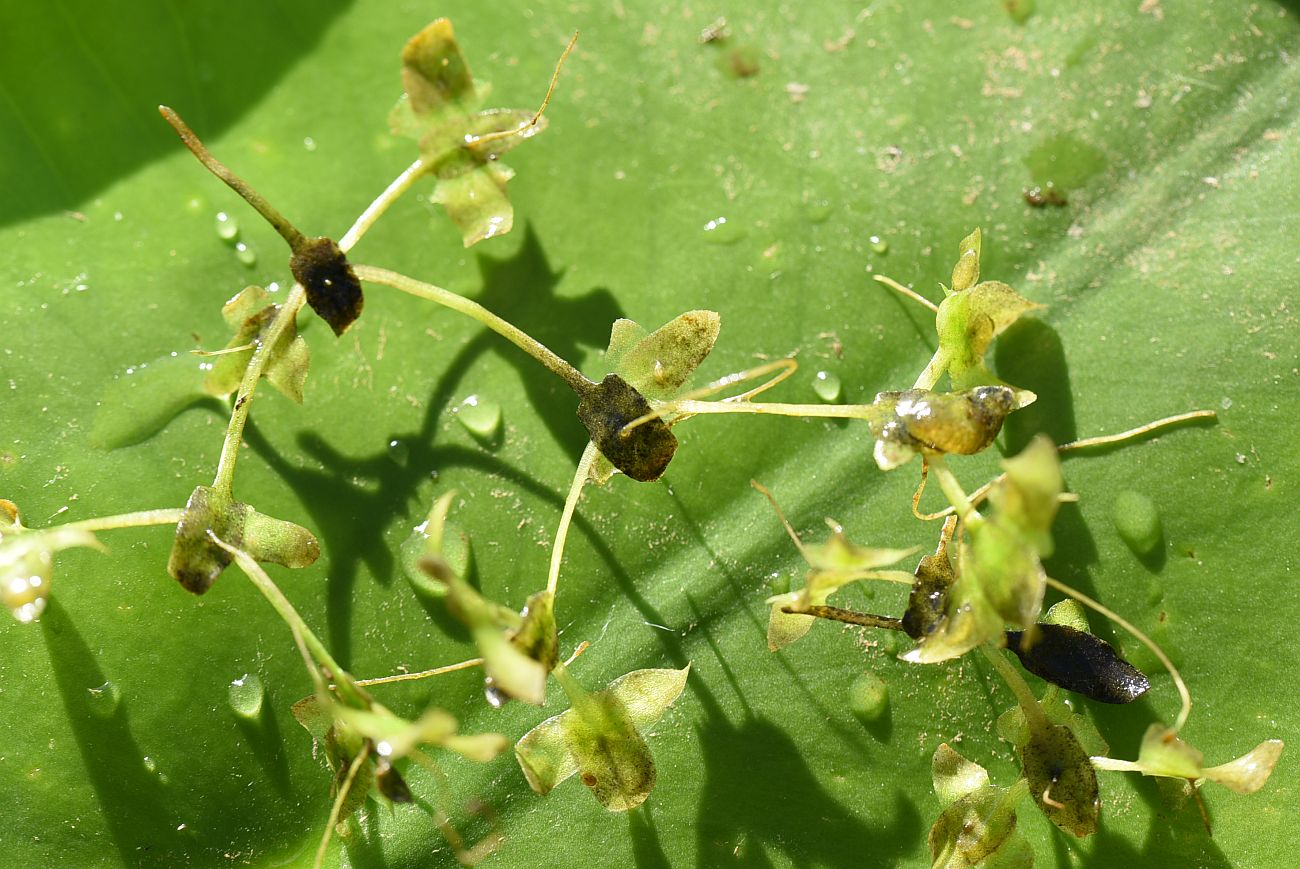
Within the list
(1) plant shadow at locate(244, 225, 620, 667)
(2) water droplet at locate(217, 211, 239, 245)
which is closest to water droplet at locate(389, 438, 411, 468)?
(1) plant shadow at locate(244, 225, 620, 667)

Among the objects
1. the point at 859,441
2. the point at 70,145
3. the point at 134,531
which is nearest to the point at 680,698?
the point at 859,441

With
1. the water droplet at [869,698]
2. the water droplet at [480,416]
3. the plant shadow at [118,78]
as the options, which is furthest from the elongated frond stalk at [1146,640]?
the plant shadow at [118,78]

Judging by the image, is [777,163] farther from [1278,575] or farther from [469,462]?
[1278,575]

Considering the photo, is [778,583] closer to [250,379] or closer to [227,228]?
[250,379]

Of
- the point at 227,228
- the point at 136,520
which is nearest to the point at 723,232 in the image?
the point at 227,228

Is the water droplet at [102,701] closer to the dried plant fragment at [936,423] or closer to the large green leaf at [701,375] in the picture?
the large green leaf at [701,375]

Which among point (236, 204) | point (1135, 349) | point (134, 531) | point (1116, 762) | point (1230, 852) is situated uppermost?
point (236, 204)

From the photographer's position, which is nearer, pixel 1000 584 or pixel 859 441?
pixel 1000 584
